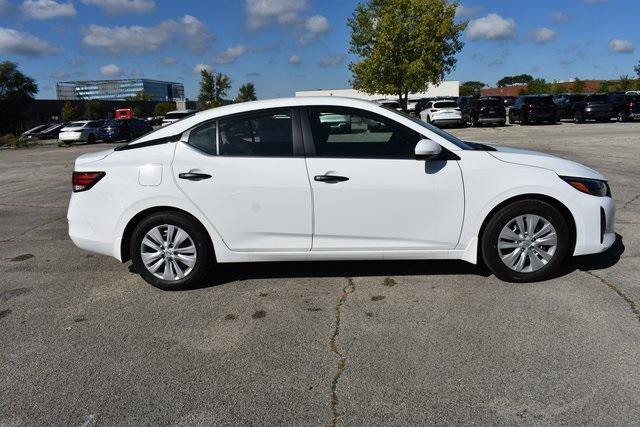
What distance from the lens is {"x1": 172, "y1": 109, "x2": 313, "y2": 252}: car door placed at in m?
4.49

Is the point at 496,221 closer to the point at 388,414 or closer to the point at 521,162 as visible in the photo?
the point at 521,162

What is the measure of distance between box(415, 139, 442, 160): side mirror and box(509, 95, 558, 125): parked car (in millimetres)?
28040

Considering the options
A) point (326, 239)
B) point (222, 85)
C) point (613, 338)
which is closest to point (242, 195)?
point (326, 239)

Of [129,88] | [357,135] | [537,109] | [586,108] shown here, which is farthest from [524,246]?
→ [129,88]

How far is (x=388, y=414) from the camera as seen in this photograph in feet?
9.42

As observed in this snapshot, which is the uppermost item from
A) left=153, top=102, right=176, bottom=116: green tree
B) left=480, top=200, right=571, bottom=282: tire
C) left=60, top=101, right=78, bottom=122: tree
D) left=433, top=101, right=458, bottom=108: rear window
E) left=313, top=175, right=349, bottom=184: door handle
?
left=153, top=102, right=176, bottom=116: green tree

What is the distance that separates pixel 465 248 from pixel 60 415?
10.6ft

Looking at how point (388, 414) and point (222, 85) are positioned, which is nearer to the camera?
point (388, 414)

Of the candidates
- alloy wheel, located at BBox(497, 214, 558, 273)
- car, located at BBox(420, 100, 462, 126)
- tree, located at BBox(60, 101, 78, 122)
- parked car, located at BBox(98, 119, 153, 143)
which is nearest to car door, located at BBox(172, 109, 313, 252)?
alloy wheel, located at BBox(497, 214, 558, 273)

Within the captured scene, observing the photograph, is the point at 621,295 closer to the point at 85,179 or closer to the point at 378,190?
the point at 378,190

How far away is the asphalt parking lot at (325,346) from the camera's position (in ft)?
9.68

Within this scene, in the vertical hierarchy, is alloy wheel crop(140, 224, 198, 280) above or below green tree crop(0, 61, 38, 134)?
below

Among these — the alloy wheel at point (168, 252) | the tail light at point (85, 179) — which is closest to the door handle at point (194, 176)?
the alloy wheel at point (168, 252)

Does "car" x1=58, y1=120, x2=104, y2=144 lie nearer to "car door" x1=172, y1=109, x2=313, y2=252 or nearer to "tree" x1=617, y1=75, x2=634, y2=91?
"car door" x1=172, y1=109, x2=313, y2=252
